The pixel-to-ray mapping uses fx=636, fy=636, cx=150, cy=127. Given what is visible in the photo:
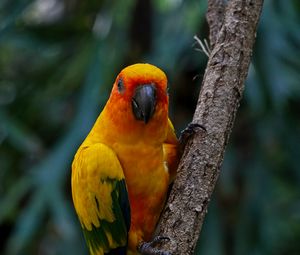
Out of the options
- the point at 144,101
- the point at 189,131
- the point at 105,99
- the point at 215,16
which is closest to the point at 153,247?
the point at 189,131

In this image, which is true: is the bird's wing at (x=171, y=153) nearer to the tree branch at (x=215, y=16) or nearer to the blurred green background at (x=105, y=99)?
the tree branch at (x=215, y=16)

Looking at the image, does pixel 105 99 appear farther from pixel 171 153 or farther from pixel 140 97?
pixel 140 97

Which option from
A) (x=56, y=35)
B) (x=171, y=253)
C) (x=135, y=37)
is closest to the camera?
(x=171, y=253)

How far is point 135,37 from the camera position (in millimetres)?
5453

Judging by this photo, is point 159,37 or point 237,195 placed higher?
point 159,37

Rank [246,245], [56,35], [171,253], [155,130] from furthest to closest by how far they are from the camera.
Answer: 1. [56,35]
2. [246,245]
3. [155,130]
4. [171,253]

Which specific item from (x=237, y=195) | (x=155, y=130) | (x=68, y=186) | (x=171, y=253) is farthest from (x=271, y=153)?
(x=171, y=253)

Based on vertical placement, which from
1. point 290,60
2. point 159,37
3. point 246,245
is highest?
point 159,37

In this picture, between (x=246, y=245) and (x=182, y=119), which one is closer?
(x=246, y=245)

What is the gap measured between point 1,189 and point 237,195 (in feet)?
6.42

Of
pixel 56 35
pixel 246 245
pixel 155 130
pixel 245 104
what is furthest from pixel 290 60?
pixel 155 130

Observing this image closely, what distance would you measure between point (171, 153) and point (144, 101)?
1.19 ft

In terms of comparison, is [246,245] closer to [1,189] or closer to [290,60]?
[290,60]

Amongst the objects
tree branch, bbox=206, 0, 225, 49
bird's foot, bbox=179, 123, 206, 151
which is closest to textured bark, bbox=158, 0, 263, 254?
bird's foot, bbox=179, 123, 206, 151
